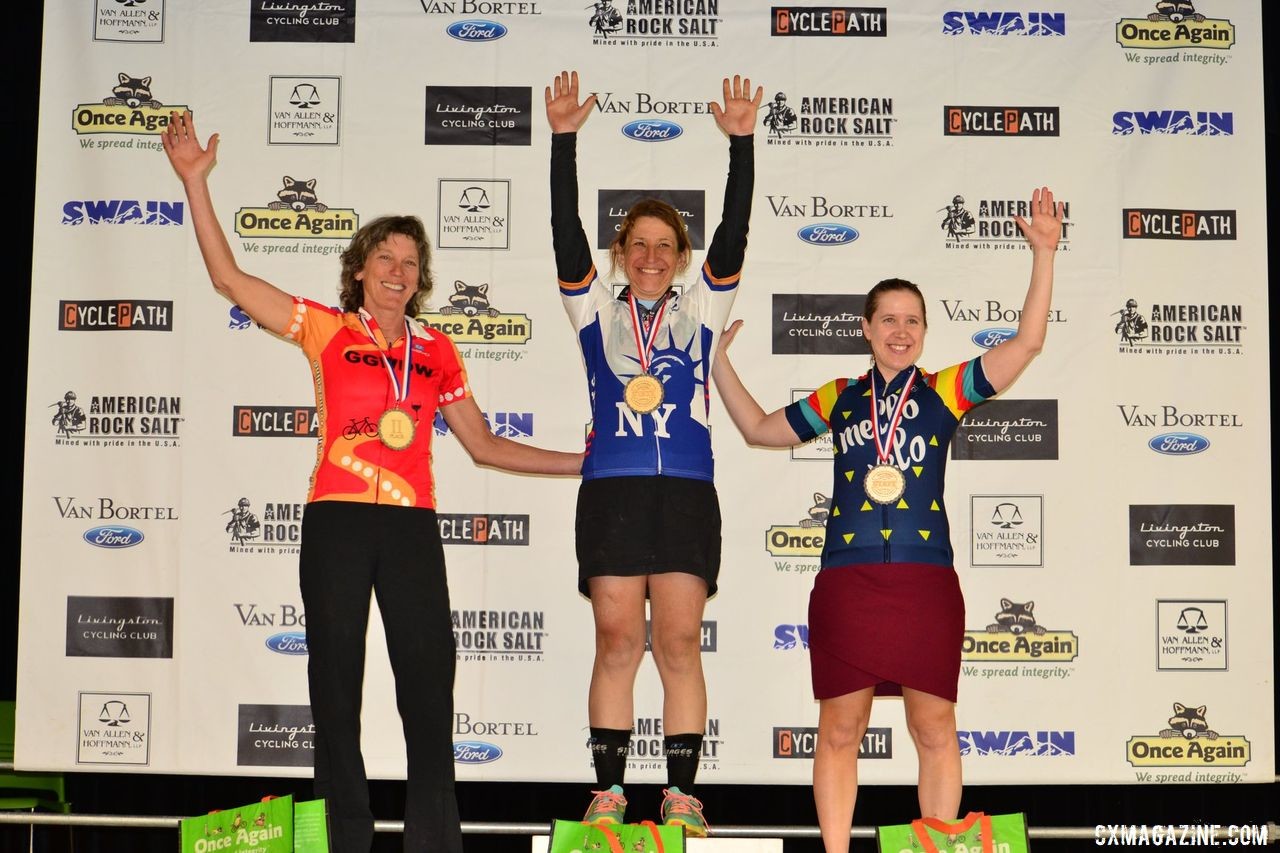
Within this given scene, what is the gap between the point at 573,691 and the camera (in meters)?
4.21

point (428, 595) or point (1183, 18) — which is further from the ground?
point (1183, 18)

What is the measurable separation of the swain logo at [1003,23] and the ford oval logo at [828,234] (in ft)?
2.66

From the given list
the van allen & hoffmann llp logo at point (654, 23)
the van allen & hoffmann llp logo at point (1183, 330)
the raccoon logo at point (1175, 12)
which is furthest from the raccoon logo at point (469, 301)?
the raccoon logo at point (1175, 12)

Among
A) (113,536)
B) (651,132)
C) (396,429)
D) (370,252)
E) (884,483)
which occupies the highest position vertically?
(651,132)

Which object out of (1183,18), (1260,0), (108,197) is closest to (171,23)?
(108,197)

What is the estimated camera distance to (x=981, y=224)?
4.29 metres

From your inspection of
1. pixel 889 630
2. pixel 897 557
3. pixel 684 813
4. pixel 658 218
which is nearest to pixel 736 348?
pixel 658 218

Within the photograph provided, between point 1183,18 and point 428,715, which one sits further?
point 1183,18

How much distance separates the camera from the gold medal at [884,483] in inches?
120

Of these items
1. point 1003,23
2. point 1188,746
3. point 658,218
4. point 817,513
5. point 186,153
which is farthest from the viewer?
point 1003,23

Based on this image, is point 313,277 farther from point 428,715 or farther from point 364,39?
point 428,715

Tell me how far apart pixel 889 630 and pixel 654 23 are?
8.13 feet

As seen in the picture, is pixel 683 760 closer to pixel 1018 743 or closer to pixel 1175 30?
pixel 1018 743

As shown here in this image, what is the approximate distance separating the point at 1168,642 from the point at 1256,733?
1.40 feet
